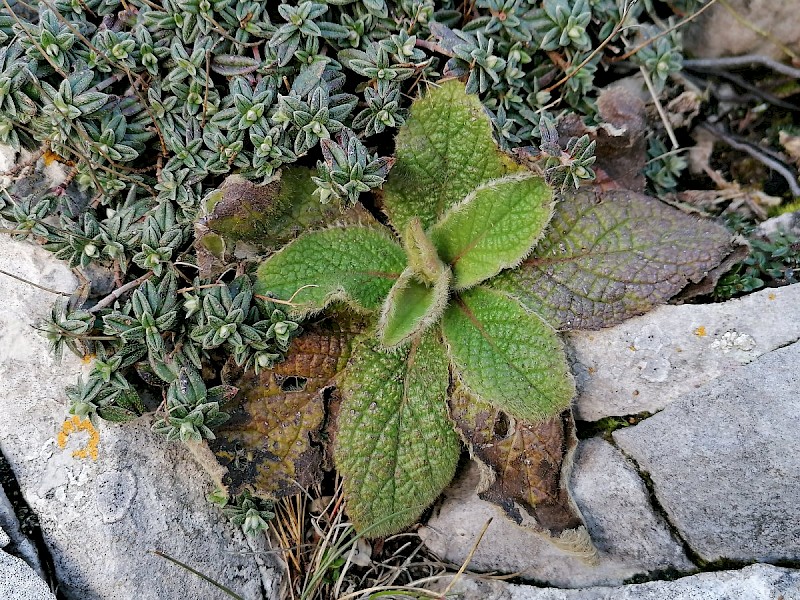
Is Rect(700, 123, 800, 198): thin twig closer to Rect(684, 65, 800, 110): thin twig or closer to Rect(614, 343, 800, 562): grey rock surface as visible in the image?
Rect(684, 65, 800, 110): thin twig

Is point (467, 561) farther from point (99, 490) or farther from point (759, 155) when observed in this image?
point (759, 155)

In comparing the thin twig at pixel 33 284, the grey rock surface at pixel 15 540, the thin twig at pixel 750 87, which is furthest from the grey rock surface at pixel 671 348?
the grey rock surface at pixel 15 540

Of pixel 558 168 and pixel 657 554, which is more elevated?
pixel 558 168

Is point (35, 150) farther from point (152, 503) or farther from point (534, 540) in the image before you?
point (534, 540)

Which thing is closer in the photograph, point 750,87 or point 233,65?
point 233,65

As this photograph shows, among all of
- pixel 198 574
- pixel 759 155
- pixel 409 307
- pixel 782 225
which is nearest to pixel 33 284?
pixel 198 574

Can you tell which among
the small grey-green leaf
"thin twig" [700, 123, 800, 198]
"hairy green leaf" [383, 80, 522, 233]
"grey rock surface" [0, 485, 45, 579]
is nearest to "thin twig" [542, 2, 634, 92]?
"hairy green leaf" [383, 80, 522, 233]

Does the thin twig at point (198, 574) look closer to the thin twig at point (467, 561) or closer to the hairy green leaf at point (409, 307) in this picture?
the thin twig at point (467, 561)

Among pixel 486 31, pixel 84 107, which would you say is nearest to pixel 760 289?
pixel 486 31
